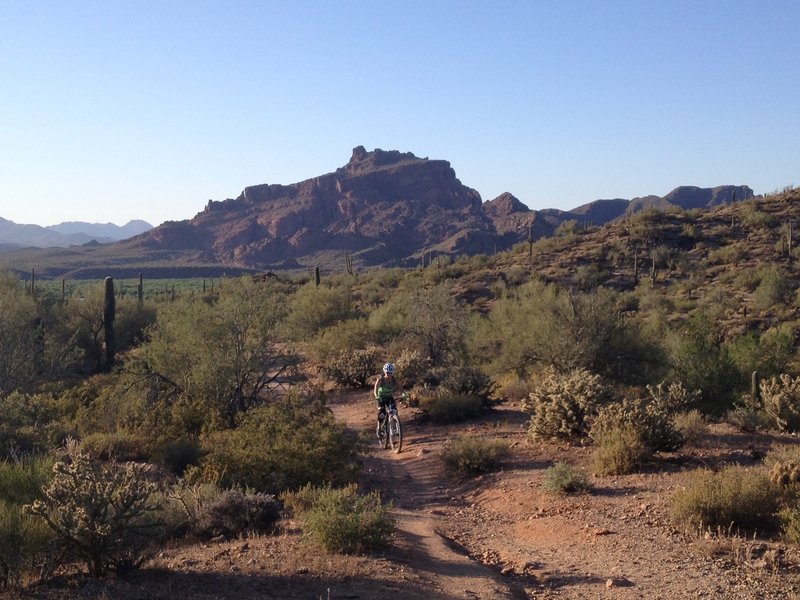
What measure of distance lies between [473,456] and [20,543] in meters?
7.56

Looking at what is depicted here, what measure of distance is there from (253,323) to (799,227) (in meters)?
46.3

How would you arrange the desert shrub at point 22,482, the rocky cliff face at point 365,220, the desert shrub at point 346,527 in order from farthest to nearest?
the rocky cliff face at point 365,220, the desert shrub at point 22,482, the desert shrub at point 346,527

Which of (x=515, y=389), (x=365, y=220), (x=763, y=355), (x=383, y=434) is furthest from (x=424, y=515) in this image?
(x=365, y=220)

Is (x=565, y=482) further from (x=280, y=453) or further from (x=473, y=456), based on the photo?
(x=280, y=453)

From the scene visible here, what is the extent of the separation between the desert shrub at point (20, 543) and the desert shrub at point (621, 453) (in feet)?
24.4

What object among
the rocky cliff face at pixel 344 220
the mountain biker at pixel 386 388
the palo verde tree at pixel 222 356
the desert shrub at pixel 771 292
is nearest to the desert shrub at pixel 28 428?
the palo verde tree at pixel 222 356

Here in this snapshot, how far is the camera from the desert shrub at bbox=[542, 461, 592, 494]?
33.7 ft

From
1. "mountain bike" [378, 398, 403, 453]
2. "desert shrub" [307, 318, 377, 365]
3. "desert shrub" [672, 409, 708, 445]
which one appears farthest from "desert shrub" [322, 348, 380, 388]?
"desert shrub" [672, 409, 708, 445]

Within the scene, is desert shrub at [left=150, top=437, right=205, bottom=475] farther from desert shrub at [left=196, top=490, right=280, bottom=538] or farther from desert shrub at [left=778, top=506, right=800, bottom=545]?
desert shrub at [left=778, top=506, right=800, bottom=545]

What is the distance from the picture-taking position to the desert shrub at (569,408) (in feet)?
42.9

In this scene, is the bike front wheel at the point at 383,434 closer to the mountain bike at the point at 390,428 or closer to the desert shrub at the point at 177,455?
the mountain bike at the point at 390,428

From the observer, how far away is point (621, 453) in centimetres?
1092

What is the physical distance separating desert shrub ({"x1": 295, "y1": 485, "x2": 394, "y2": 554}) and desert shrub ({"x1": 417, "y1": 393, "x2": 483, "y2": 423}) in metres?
9.10

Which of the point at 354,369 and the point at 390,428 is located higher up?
the point at 390,428
